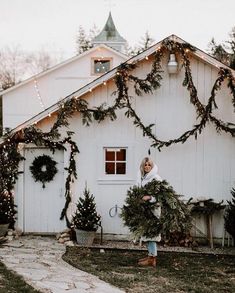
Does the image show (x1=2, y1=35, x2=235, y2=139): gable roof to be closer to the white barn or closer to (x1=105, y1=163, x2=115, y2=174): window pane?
the white barn

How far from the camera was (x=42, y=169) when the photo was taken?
41.1ft

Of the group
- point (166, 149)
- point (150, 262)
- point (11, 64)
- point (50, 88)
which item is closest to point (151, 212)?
Result: point (150, 262)

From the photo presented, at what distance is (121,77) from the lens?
11898 millimetres

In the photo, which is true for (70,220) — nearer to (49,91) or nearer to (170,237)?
(170,237)

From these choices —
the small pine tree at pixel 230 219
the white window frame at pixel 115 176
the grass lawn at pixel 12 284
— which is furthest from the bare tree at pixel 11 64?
the grass lawn at pixel 12 284

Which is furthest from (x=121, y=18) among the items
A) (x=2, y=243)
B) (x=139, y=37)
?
(x=2, y=243)

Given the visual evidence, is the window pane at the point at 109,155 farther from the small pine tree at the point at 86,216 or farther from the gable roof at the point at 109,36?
the gable roof at the point at 109,36

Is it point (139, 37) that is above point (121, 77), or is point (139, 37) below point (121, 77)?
above

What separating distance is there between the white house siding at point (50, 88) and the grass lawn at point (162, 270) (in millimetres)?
13967

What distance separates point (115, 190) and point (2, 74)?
36.5m

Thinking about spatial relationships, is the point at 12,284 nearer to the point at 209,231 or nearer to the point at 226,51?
the point at 209,231

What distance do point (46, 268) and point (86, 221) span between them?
2749mm

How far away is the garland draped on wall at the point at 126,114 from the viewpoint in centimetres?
1191

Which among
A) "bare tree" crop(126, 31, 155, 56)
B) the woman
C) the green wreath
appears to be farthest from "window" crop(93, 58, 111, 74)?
the woman
